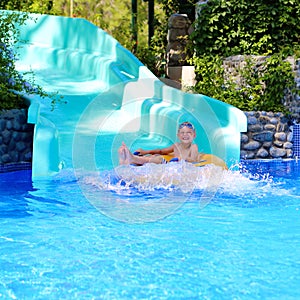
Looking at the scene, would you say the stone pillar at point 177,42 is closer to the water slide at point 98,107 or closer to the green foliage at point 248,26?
the water slide at point 98,107

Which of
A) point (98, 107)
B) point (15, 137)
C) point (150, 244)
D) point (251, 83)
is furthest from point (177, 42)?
point (150, 244)

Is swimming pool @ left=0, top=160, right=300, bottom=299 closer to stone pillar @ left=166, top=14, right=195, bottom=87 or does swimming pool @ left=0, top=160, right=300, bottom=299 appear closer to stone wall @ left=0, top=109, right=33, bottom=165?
stone wall @ left=0, top=109, right=33, bottom=165

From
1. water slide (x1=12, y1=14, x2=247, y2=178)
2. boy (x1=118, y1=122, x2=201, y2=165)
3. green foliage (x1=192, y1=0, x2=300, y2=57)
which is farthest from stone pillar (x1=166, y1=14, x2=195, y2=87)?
boy (x1=118, y1=122, x2=201, y2=165)

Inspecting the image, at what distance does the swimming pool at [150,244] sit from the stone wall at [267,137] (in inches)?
92.1

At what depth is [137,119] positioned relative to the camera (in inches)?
394

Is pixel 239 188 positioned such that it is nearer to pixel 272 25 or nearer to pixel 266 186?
pixel 266 186

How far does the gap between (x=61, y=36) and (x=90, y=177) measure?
706cm

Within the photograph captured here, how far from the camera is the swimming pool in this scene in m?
3.42

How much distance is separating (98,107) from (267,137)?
9.80ft

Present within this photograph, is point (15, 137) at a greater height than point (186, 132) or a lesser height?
lesser

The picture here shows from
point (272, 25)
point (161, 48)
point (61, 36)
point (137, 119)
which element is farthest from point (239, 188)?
point (161, 48)

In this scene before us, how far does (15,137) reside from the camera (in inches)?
309

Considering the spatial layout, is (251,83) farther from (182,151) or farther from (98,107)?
(182,151)

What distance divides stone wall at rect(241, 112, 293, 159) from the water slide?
2.16 ft
